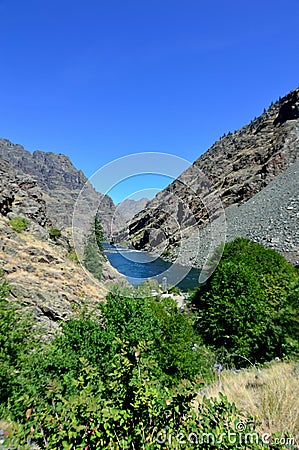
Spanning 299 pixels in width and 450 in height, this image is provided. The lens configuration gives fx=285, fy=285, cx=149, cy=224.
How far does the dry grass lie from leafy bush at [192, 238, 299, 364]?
3567 millimetres

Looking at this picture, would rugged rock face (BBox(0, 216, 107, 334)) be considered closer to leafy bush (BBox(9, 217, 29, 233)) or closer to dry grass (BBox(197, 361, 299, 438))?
leafy bush (BBox(9, 217, 29, 233))

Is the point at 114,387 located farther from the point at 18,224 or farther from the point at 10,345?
the point at 18,224

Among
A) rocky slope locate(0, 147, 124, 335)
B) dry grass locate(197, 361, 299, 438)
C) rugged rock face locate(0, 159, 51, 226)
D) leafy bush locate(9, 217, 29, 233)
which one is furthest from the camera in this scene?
rugged rock face locate(0, 159, 51, 226)

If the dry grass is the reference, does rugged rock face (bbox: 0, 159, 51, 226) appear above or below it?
above

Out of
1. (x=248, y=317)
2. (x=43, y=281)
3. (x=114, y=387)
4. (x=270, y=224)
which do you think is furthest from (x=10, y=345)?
(x=270, y=224)

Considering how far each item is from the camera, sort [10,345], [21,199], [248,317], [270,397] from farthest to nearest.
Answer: [21,199] < [248,317] < [10,345] < [270,397]

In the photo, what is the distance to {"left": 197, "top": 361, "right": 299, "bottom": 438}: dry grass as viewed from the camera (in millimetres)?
3752

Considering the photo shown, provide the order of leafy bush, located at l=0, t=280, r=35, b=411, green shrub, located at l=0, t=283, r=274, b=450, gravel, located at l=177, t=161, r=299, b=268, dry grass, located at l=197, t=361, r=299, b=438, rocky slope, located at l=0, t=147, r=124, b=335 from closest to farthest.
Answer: green shrub, located at l=0, t=283, r=274, b=450
dry grass, located at l=197, t=361, r=299, b=438
leafy bush, located at l=0, t=280, r=35, b=411
rocky slope, located at l=0, t=147, r=124, b=335
gravel, located at l=177, t=161, r=299, b=268

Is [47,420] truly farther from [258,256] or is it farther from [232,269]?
[258,256]

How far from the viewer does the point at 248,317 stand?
35.8 ft

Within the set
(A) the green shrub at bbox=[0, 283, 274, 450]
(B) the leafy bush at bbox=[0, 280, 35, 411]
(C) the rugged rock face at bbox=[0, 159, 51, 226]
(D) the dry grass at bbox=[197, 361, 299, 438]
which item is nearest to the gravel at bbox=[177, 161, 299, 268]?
(C) the rugged rock face at bbox=[0, 159, 51, 226]

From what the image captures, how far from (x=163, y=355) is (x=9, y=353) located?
15.8ft

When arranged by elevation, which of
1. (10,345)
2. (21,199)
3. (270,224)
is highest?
(270,224)

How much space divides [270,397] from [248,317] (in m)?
6.89
